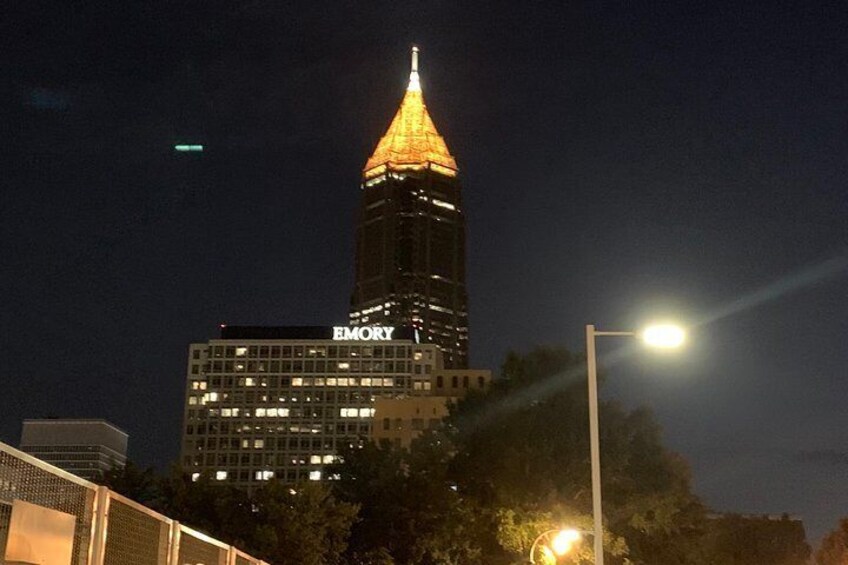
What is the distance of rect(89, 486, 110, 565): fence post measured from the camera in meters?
8.97

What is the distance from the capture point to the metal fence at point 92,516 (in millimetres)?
7516

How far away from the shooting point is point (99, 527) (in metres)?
9.11

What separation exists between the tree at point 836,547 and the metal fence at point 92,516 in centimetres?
7897

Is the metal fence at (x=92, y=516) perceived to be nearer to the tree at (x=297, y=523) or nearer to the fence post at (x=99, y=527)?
the fence post at (x=99, y=527)

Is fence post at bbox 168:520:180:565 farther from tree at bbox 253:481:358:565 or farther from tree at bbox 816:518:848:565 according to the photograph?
tree at bbox 816:518:848:565

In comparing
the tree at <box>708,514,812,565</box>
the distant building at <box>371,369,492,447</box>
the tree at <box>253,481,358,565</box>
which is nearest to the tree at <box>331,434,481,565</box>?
the tree at <box>253,481,358,565</box>

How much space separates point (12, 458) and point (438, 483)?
49.4m

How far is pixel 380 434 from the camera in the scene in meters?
170

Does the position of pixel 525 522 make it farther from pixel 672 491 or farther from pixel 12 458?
pixel 12 458

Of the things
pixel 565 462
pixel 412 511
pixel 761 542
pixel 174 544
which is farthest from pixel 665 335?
pixel 761 542

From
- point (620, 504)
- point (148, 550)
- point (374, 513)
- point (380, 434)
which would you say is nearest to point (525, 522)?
point (620, 504)

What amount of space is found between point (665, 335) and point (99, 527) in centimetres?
1216

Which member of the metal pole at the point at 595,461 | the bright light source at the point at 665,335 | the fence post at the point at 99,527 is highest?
the bright light source at the point at 665,335

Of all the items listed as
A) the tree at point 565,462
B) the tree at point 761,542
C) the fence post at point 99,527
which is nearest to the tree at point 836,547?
the tree at point 761,542
